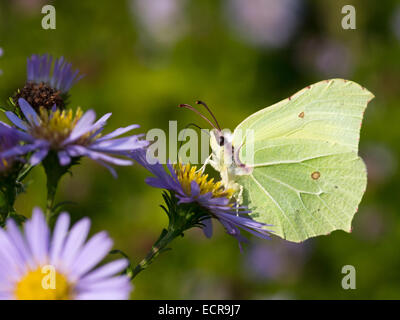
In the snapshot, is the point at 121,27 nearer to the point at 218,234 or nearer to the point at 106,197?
the point at 106,197

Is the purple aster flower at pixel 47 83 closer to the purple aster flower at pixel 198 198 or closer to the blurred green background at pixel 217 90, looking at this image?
the purple aster flower at pixel 198 198

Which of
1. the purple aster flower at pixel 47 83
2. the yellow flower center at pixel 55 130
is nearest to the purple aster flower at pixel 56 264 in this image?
the yellow flower center at pixel 55 130

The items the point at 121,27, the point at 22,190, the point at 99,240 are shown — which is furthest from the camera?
the point at 121,27

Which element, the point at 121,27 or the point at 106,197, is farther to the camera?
the point at 121,27

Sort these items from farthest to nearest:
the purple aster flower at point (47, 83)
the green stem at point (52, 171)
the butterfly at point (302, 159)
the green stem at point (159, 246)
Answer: the butterfly at point (302, 159)
the purple aster flower at point (47, 83)
the green stem at point (159, 246)
the green stem at point (52, 171)

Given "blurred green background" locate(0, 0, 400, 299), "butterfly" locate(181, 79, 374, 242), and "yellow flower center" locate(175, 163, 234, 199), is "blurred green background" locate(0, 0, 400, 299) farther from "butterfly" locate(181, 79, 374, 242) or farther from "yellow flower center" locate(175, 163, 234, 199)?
"yellow flower center" locate(175, 163, 234, 199)
